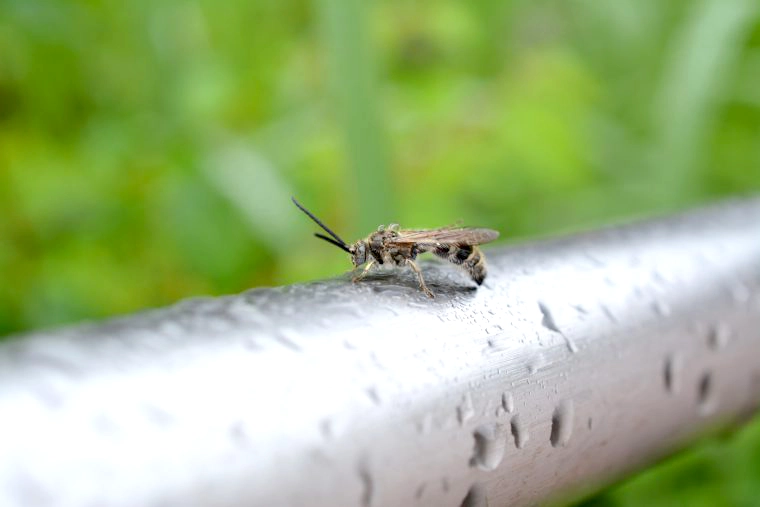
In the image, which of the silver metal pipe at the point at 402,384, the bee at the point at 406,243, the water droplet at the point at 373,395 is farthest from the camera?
the bee at the point at 406,243

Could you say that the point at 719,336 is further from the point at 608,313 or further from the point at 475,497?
the point at 475,497

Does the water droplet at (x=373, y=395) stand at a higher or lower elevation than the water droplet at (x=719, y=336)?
higher

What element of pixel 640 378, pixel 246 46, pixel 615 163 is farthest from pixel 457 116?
pixel 640 378

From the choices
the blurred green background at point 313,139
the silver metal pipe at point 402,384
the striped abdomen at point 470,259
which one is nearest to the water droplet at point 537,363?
the silver metal pipe at point 402,384

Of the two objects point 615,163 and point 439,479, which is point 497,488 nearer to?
point 439,479

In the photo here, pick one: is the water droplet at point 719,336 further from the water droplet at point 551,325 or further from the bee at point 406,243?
the bee at point 406,243

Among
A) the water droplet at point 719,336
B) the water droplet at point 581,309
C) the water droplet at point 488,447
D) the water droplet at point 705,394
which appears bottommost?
the water droplet at point 705,394

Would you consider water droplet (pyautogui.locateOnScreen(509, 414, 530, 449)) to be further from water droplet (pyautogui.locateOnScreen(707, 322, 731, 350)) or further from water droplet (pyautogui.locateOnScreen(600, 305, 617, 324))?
water droplet (pyautogui.locateOnScreen(707, 322, 731, 350))

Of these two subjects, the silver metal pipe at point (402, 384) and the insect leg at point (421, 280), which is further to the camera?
the insect leg at point (421, 280)
